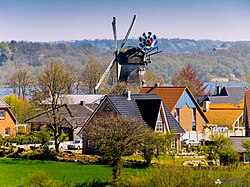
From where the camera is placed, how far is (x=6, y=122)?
133 ft

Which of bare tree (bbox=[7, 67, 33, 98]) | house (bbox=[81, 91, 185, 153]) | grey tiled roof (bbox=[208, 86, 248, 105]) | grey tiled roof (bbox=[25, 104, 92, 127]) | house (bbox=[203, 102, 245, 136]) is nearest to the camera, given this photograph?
house (bbox=[81, 91, 185, 153])

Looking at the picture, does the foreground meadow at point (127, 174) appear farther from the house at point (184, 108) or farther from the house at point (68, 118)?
the house at point (68, 118)

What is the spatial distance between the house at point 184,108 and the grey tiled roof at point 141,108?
4376mm

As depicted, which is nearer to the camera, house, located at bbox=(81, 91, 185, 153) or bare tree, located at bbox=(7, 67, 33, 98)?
house, located at bbox=(81, 91, 185, 153)

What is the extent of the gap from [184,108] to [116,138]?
13.7m

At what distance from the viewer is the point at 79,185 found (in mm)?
20719

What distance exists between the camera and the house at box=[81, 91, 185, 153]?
1238 inches

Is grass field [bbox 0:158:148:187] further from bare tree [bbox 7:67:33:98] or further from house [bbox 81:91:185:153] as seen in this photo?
bare tree [bbox 7:67:33:98]

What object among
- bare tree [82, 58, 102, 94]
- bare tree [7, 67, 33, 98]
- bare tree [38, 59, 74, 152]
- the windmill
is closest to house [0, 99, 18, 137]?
bare tree [38, 59, 74, 152]

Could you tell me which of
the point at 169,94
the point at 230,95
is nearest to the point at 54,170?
the point at 169,94

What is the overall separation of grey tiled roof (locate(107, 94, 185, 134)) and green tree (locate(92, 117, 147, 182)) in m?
4.16

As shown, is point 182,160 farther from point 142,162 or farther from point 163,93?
point 163,93

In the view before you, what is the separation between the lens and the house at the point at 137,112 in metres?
31.4

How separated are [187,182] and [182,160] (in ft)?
45.2
